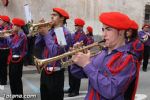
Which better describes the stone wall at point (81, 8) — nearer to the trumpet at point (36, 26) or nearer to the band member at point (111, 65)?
the trumpet at point (36, 26)

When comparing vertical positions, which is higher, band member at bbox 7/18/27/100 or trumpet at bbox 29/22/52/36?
trumpet at bbox 29/22/52/36

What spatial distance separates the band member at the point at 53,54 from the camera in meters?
5.34

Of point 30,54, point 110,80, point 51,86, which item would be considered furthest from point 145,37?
point 110,80

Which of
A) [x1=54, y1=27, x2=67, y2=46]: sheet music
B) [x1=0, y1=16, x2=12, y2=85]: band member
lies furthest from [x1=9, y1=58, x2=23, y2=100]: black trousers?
[x1=0, y1=16, x2=12, y2=85]: band member

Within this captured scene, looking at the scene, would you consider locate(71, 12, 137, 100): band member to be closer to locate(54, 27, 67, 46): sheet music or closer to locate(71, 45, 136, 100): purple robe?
locate(71, 45, 136, 100): purple robe

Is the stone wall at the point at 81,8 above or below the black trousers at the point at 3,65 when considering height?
above

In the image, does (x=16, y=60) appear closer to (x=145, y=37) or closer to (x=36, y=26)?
(x=36, y=26)

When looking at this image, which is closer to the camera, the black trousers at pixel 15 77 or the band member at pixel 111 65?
the band member at pixel 111 65

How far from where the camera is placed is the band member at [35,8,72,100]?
5.34 meters

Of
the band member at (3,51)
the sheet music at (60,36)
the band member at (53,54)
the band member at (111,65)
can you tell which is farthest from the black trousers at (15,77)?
the band member at (111,65)

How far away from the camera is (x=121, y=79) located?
115 inches

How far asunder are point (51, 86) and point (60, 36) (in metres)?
0.79

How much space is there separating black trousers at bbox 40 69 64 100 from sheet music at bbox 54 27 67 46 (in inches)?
20.2

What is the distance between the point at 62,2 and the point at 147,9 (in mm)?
4643
